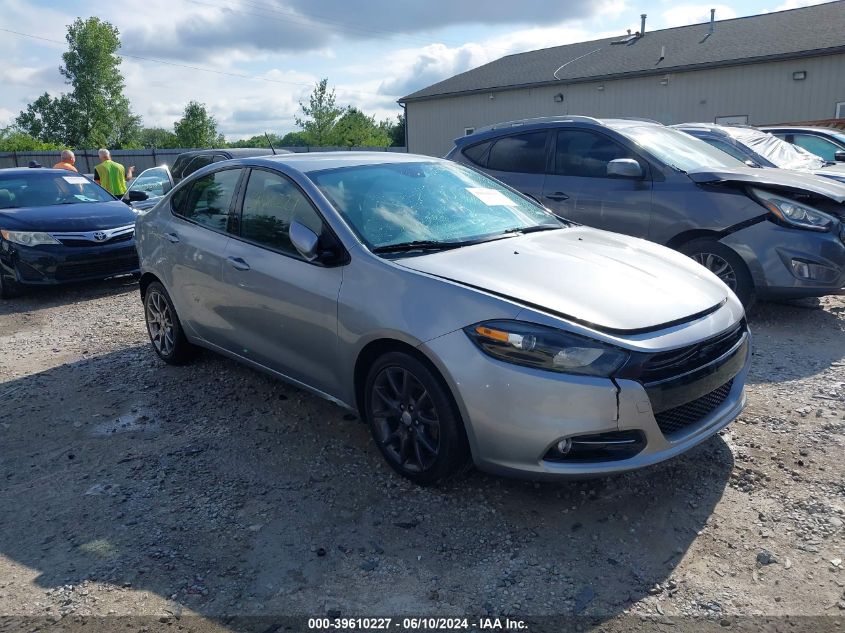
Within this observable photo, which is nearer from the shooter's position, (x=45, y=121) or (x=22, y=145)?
(x=22, y=145)

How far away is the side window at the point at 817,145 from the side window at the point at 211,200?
9.88 m

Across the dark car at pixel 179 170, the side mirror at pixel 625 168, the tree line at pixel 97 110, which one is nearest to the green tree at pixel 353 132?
the tree line at pixel 97 110

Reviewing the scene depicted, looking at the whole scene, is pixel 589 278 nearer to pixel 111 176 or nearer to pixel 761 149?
pixel 761 149

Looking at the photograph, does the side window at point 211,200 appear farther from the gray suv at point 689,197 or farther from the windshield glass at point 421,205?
the gray suv at point 689,197

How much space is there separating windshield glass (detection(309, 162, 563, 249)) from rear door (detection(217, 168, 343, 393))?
23 centimetres

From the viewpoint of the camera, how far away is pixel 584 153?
6836 millimetres

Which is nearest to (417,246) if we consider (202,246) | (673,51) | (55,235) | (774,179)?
(202,246)

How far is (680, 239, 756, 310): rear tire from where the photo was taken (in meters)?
5.82

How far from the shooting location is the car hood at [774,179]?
18.9ft

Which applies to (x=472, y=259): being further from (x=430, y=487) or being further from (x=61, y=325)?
(x=61, y=325)

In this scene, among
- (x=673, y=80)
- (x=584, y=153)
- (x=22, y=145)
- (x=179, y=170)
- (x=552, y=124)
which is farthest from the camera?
(x=22, y=145)

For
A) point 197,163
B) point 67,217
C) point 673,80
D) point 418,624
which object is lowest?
point 418,624

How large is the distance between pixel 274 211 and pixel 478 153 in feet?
12.7

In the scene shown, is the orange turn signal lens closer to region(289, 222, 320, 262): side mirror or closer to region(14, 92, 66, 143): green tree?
region(289, 222, 320, 262): side mirror
